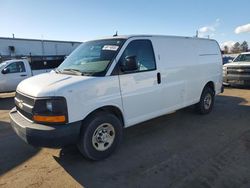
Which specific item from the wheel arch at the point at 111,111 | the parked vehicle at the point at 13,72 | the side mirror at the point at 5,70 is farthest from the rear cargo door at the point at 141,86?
the side mirror at the point at 5,70

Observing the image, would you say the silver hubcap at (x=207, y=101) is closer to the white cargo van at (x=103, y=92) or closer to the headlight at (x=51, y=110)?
the white cargo van at (x=103, y=92)

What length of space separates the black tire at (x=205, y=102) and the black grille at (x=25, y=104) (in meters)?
4.60

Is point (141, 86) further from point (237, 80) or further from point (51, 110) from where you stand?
point (237, 80)

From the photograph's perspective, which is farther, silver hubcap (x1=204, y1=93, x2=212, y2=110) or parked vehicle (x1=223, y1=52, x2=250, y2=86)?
parked vehicle (x1=223, y1=52, x2=250, y2=86)

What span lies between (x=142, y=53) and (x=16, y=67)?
341 inches

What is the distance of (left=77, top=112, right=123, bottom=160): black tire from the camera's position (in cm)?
387

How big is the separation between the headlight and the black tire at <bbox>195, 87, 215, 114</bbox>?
4.34 meters

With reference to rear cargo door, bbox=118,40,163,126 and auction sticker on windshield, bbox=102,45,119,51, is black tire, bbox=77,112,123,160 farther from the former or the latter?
auction sticker on windshield, bbox=102,45,119,51

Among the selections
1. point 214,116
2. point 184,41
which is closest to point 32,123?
point 184,41

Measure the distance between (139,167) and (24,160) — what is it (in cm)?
205

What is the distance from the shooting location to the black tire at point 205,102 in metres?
6.73

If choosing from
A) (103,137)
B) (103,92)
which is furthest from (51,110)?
(103,137)

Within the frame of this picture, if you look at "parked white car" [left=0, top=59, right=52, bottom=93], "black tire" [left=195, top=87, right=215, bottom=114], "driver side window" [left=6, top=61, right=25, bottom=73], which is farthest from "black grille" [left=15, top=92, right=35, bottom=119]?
"driver side window" [left=6, top=61, right=25, bottom=73]

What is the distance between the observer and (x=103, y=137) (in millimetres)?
4160
